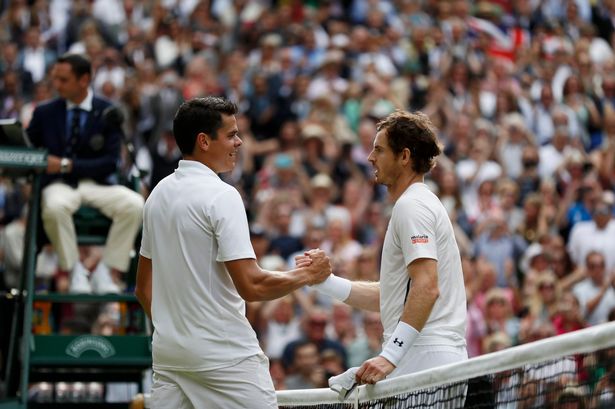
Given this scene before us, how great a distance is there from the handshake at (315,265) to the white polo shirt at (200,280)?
0.45 meters

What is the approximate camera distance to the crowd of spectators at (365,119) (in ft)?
48.3

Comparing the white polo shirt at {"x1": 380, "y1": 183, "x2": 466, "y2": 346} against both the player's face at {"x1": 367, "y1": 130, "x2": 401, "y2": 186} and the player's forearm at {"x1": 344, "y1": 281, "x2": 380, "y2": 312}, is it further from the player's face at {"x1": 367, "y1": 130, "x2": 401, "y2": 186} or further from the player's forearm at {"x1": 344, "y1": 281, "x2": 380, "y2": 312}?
the player's forearm at {"x1": 344, "y1": 281, "x2": 380, "y2": 312}

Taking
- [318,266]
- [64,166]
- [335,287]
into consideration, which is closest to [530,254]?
[64,166]

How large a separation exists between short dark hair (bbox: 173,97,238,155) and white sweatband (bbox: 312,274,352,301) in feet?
3.37

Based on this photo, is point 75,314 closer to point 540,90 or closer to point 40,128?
point 40,128

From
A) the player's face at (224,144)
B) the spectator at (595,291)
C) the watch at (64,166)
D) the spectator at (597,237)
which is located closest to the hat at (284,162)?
the spectator at (597,237)

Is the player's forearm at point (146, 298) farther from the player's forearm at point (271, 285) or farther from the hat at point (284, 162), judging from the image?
the hat at point (284, 162)

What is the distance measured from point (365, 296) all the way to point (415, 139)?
98 centimetres

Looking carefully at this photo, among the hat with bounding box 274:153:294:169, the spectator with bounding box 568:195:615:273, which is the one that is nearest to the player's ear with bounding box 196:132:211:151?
the spectator with bounding box 568:195:615:273

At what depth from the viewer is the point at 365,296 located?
7.43 meters

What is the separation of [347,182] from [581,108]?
437 cm

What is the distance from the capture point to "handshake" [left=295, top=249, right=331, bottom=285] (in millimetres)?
6852

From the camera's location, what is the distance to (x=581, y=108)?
20.0m

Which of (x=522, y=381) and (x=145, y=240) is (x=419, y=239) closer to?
(x=522, y=381)
